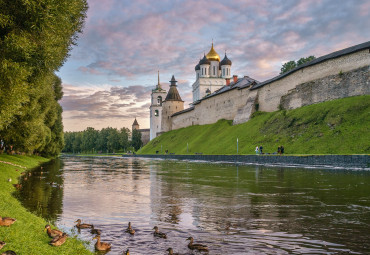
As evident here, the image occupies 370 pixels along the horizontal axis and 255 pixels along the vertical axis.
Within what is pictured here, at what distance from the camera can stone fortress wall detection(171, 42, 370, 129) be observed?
42500 mm

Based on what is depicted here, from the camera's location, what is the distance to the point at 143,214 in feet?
34.6

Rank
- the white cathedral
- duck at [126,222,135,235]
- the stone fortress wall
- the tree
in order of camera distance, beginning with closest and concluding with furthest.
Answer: duck at [126,222,135,235] → the stone fortress wall → the white cathedral → the tree

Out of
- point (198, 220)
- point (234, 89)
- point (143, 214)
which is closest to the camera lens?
point (198, 220)

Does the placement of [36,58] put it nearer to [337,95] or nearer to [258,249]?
[258,249]

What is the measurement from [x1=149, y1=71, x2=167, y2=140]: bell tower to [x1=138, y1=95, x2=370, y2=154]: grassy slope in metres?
58.3

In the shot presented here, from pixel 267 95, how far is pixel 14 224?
58.1 m

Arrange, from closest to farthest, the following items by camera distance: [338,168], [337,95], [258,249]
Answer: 1. [258,249]
2. [338,168]
3. [337,95]

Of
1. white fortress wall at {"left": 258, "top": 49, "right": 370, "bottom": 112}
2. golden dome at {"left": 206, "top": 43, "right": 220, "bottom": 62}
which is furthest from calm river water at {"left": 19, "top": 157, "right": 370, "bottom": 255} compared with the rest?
golden dome at {"left": 206, "top": 43, "right": 220, "bottom": 62}

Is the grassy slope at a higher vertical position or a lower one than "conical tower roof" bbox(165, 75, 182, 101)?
lower

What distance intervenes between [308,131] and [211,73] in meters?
90.3

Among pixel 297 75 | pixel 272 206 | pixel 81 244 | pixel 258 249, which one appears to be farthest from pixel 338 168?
pixel 297 75

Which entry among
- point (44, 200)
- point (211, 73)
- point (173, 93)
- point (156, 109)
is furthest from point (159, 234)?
point (211, 73)

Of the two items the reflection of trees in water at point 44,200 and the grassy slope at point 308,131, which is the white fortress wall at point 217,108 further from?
the reflection of trees in water at point 44,200

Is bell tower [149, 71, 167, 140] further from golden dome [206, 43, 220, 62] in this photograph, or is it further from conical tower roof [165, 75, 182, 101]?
golden dome [206, 43, 220, 62]
